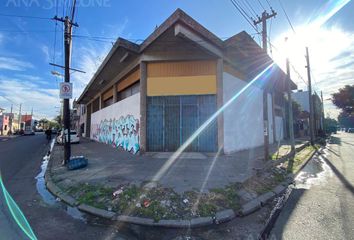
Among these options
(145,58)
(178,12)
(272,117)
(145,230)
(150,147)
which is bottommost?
(145,230)

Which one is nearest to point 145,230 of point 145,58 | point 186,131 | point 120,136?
point 186,131

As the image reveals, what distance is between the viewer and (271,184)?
633 centimetres

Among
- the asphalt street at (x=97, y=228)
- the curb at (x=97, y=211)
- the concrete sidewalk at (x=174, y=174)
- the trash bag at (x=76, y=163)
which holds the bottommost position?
the asphalt street at (x=97, y=228)

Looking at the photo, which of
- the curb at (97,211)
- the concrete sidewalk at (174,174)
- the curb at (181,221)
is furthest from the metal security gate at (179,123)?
the curb at (97,211)

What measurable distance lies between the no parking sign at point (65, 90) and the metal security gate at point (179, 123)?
4093mm

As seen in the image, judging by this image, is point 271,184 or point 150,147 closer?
point 271,184

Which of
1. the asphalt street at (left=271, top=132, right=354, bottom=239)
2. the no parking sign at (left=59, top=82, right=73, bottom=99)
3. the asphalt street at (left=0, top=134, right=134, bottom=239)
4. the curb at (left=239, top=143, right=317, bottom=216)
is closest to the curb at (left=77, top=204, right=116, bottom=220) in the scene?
the asphalt street at (left=0, top=134, right=134, bottom=239)

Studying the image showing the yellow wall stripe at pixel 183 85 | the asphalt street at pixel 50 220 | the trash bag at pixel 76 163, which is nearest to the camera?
the asphalt street at pixel 50 220

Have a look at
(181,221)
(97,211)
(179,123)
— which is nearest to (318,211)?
(181,221)

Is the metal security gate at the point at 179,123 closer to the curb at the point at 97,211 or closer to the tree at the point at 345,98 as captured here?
the curb at the point at 97,211

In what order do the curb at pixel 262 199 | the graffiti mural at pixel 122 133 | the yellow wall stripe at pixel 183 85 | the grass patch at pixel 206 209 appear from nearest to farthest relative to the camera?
1. the grass patch at pixel 206 209
2. the curb at pixel 262 199
3. the yellow wall stripe at pixel 183 85
4. the graffiti mural at pixel 122 133

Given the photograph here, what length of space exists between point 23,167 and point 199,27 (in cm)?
1038

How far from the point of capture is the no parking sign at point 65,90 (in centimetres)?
890

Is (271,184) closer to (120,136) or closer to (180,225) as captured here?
(180,225)
